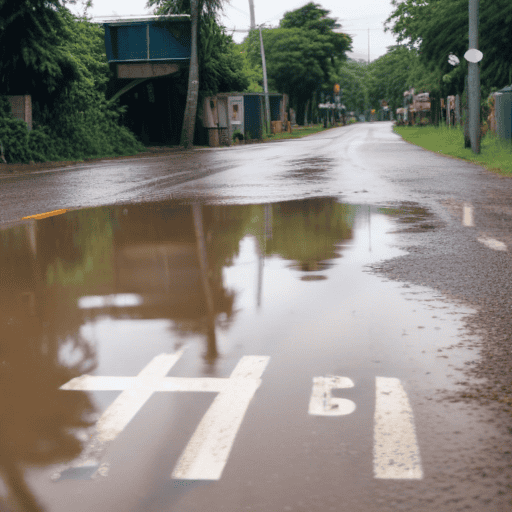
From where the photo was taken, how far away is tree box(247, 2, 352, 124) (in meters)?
83.9

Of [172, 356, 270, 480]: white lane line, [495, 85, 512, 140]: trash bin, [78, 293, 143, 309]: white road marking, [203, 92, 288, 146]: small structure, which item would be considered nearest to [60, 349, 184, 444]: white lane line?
[172, 356, 270, 480]: white lane line

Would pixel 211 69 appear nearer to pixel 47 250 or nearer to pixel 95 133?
pixel 95 133

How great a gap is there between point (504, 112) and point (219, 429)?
27.9m

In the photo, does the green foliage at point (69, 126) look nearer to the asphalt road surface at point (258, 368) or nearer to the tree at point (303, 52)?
the asphalt road surface at point (258, 368)

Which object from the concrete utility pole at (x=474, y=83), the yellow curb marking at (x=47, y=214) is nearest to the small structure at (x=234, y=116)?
the concrete utility pole at (x=474, y=83)

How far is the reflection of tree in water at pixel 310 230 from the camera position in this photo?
24.4 ft

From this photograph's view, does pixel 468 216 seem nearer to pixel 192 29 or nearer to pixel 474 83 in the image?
pixel 474 83

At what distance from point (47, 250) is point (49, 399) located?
4604mm

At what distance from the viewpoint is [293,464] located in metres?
2.96

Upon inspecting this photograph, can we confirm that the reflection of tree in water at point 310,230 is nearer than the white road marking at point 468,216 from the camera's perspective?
Yes

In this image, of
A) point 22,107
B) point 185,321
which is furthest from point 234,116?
point 185,321

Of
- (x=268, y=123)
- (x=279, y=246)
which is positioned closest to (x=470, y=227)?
(x=279, y=246)

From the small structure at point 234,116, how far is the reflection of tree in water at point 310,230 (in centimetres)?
3187

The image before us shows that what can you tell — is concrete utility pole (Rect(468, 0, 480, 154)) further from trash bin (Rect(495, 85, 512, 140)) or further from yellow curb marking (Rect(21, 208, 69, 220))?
yellow curb marking (Rect(21, 208, 69, 220))
